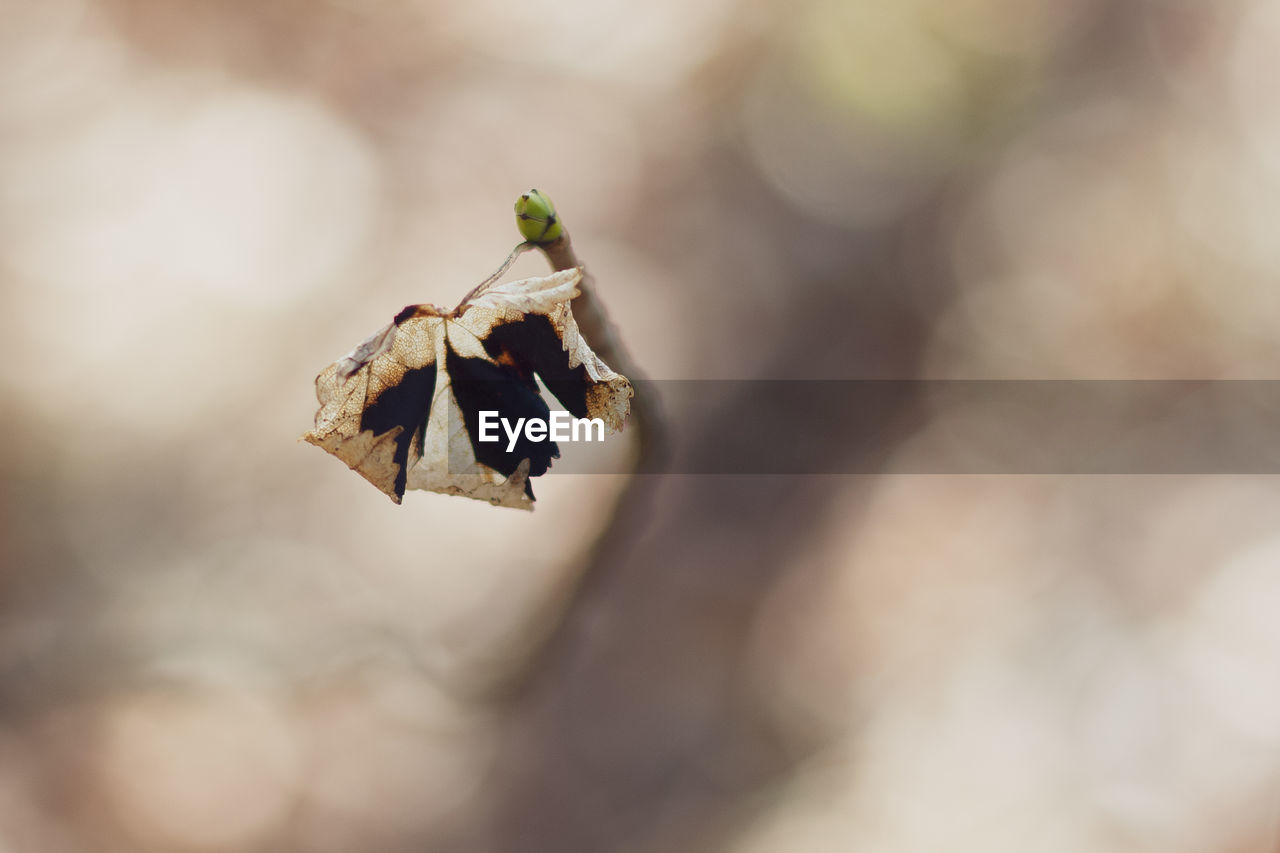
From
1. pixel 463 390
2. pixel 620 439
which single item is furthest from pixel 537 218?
pixel 620 439

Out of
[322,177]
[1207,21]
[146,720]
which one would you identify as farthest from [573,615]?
[1207,21]

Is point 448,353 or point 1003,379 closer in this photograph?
point 448,353

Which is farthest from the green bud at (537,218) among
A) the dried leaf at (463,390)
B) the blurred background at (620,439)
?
the blurred background at (620,439)

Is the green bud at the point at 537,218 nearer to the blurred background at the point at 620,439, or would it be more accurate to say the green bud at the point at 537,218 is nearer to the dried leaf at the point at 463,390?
the dried leaf at the point at 463,390

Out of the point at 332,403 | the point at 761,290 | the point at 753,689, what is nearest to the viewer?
the point at 332,403

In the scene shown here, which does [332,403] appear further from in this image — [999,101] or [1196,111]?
[1196,111]

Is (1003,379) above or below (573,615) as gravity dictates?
above
